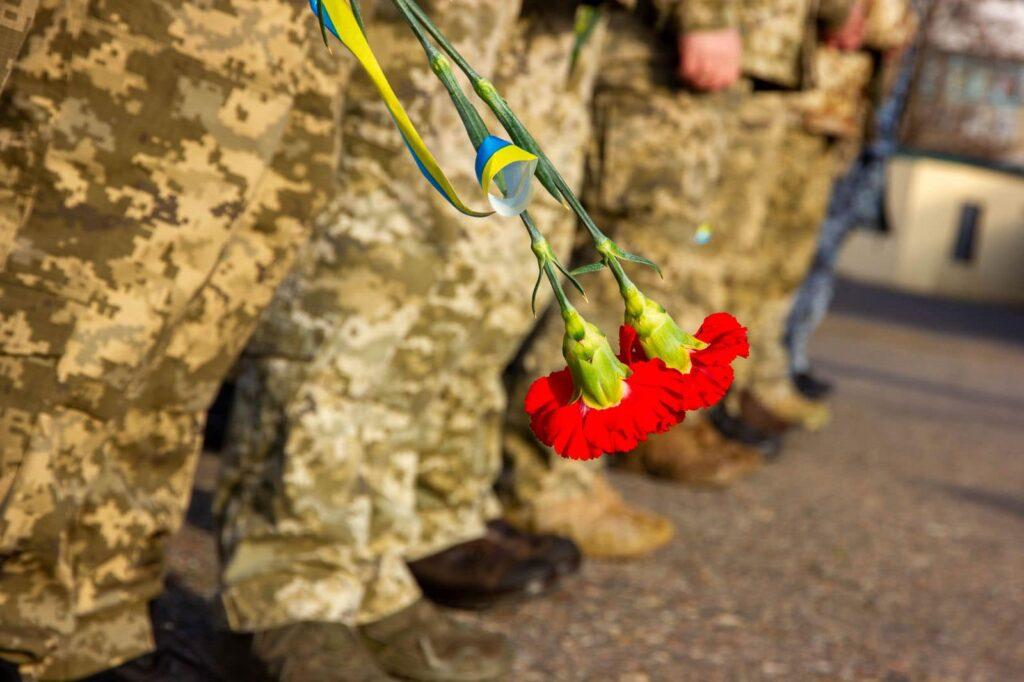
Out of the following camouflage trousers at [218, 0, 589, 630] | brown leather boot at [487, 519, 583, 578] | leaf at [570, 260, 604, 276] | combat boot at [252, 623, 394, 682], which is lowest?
brown leather boot at [487, 519, 583, 578]

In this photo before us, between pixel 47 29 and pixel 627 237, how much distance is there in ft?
7.50

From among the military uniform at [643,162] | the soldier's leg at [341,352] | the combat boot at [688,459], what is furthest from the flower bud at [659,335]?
the combat boot at [688,459]

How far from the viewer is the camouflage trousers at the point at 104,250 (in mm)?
1364

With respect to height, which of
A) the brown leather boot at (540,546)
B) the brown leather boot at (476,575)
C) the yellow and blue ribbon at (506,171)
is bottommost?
the brown leather boot at (476,575)

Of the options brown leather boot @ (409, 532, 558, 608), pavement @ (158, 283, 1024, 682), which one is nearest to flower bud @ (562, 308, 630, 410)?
pavement @ (158, 283, 1024, 682)

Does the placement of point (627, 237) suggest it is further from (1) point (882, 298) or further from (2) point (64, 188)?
(1) point (882, 298)

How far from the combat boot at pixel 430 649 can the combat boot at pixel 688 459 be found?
6.47 ft

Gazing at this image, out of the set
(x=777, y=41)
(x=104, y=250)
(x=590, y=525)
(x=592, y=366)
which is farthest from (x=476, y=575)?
(x=777, y=41)

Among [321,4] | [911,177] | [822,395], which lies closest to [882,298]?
[911,177]

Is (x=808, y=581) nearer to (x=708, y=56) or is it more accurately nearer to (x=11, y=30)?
(x=708, y=56)

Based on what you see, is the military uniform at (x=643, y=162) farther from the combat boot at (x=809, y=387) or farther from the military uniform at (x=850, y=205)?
the combat boot at (x=809, y=387)

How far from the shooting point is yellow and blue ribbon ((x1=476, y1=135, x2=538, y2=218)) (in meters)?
0.83

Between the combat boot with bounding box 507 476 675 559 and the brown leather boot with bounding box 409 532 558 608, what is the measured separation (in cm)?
44

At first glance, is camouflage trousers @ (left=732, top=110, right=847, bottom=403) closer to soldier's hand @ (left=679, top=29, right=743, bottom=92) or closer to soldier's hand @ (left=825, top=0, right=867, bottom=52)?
soldier's hand @ (left=825, top=0, right=867, bottom=52)
